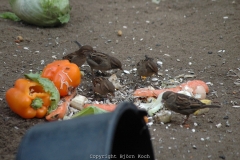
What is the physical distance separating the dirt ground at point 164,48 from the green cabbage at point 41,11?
0.53 feet

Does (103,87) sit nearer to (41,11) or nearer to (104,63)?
(104,63)

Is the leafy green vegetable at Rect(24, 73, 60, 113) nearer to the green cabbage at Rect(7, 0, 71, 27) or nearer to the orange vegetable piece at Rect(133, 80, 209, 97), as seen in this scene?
the orange vegetable piece at Rect(133, 80, 209, 97)

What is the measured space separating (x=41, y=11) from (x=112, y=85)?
10.5 feet

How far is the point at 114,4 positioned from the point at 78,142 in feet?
24.9

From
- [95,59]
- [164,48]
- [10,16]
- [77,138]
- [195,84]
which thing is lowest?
[10,16]

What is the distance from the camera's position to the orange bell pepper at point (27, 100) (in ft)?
19.2

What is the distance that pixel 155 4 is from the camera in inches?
425

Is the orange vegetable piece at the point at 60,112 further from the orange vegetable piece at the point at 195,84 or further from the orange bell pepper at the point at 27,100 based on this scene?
the orange vegetable piece at the point at 195,84

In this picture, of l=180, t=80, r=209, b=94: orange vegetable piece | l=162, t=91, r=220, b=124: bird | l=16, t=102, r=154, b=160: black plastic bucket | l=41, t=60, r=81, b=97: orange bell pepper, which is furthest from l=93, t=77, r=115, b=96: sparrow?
l=16, t=102, r=154, b=160: black plastic bucket

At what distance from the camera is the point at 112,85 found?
6461 mm

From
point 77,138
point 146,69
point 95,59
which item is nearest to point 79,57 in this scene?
point 95,59

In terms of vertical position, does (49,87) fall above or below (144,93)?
above

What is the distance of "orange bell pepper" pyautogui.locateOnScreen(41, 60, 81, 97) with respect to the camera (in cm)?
631

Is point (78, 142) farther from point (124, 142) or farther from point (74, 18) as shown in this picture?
point (74, 18)
